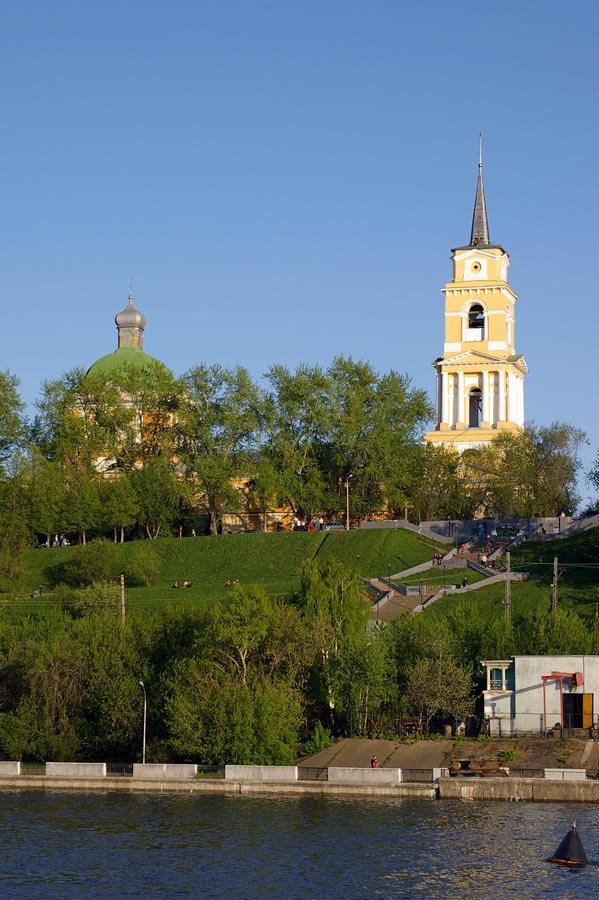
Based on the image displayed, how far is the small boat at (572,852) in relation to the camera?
4253 cm

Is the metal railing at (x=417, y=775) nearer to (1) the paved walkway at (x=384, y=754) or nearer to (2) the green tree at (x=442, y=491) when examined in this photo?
(1) the paved walkway at (x=384, y=754)

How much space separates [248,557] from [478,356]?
3769 cm

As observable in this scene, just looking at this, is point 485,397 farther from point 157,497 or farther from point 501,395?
point 157,497

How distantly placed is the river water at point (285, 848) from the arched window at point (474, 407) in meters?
80.9

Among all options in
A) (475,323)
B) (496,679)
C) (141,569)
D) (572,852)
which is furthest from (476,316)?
(572,852)

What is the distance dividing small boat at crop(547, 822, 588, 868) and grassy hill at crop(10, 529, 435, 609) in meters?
47.2

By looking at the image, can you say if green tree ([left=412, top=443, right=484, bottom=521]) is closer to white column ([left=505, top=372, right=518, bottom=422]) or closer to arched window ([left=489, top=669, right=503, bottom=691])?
white column ([left=505, top=372, right=518, bottom=422])

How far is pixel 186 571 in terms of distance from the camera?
323ft

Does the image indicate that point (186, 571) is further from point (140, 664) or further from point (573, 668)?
point (573, 668)

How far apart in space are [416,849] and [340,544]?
186 ft

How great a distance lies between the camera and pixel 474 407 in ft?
439

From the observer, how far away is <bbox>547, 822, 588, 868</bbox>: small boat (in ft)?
140

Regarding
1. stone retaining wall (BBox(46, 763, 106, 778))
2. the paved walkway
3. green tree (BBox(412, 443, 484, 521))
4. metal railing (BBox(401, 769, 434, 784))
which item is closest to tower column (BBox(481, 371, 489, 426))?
green tree (BBox(412, 443, 484, 521))

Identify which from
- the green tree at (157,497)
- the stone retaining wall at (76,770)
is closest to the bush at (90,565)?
the green tree at (157,497)
